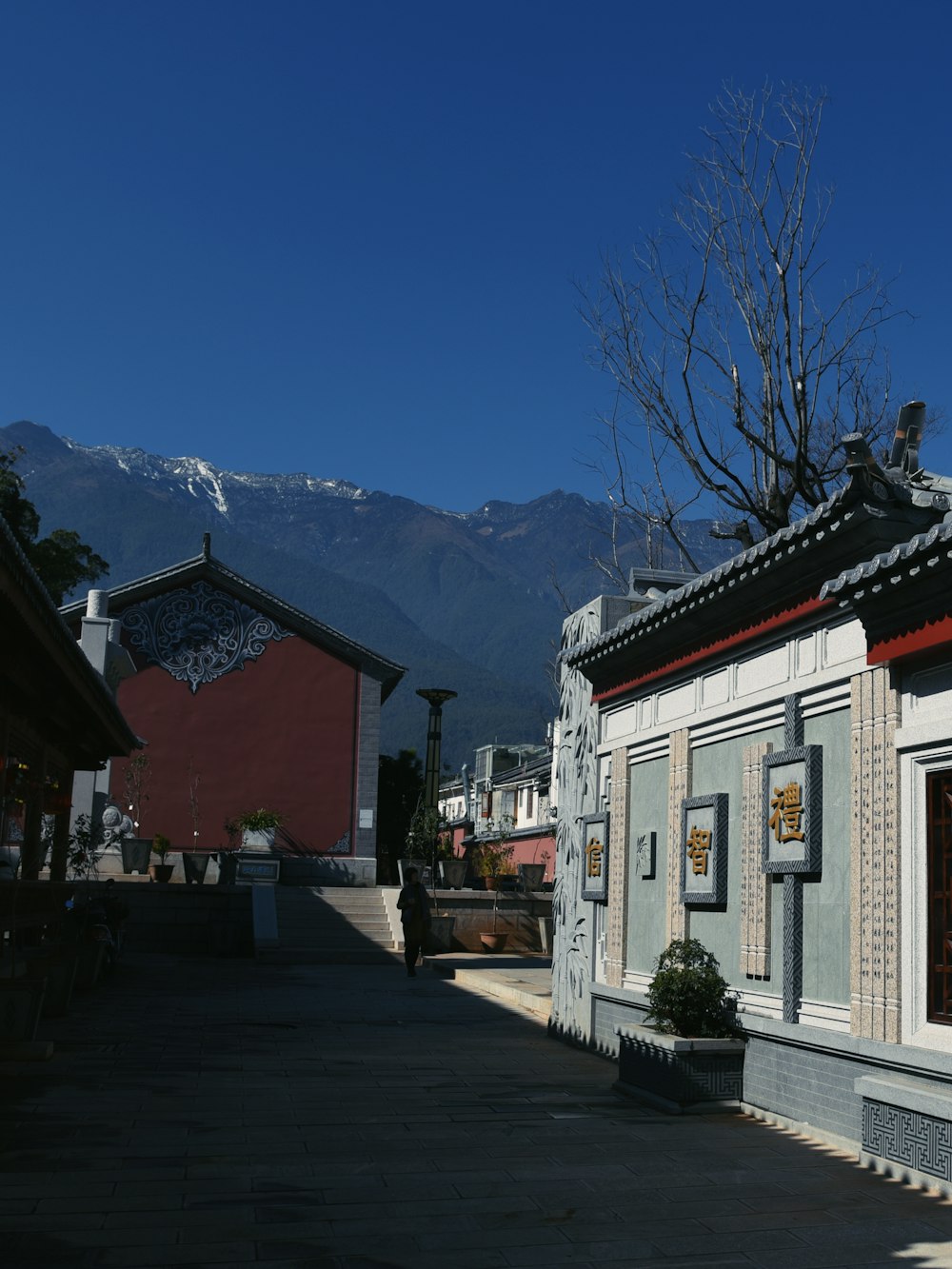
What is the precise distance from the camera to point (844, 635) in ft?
23.6

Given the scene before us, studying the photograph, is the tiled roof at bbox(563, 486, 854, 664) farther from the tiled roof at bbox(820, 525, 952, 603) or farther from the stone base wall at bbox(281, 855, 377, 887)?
the stone base wall at bbox(281, 855, 377, 887)

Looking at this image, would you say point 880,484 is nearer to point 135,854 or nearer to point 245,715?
point 135,854

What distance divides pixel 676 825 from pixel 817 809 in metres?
2.12

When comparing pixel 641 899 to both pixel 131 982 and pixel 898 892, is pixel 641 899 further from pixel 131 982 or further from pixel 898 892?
pixel 131 982

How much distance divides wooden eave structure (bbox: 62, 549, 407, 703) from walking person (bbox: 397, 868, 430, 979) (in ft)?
36.7

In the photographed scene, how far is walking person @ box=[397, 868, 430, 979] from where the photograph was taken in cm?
1697

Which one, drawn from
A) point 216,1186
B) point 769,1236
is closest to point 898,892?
point 769,1236

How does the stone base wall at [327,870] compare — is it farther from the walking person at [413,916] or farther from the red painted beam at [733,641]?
the red painted beam at [733,641]

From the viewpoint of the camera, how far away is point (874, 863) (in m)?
6.70

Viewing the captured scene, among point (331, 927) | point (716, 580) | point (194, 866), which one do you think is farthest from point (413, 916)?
point (716, 580)

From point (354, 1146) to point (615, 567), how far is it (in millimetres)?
13815

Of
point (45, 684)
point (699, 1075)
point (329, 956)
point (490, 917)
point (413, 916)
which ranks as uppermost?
point (45, 684)

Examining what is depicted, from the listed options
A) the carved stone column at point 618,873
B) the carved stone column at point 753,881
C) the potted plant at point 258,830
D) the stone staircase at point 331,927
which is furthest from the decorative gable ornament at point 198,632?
the carved stone column at point 753,881

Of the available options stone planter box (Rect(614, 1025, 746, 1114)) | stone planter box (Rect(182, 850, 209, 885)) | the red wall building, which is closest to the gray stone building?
stone planter box (Rect(614, 1025, 746, 1114))
